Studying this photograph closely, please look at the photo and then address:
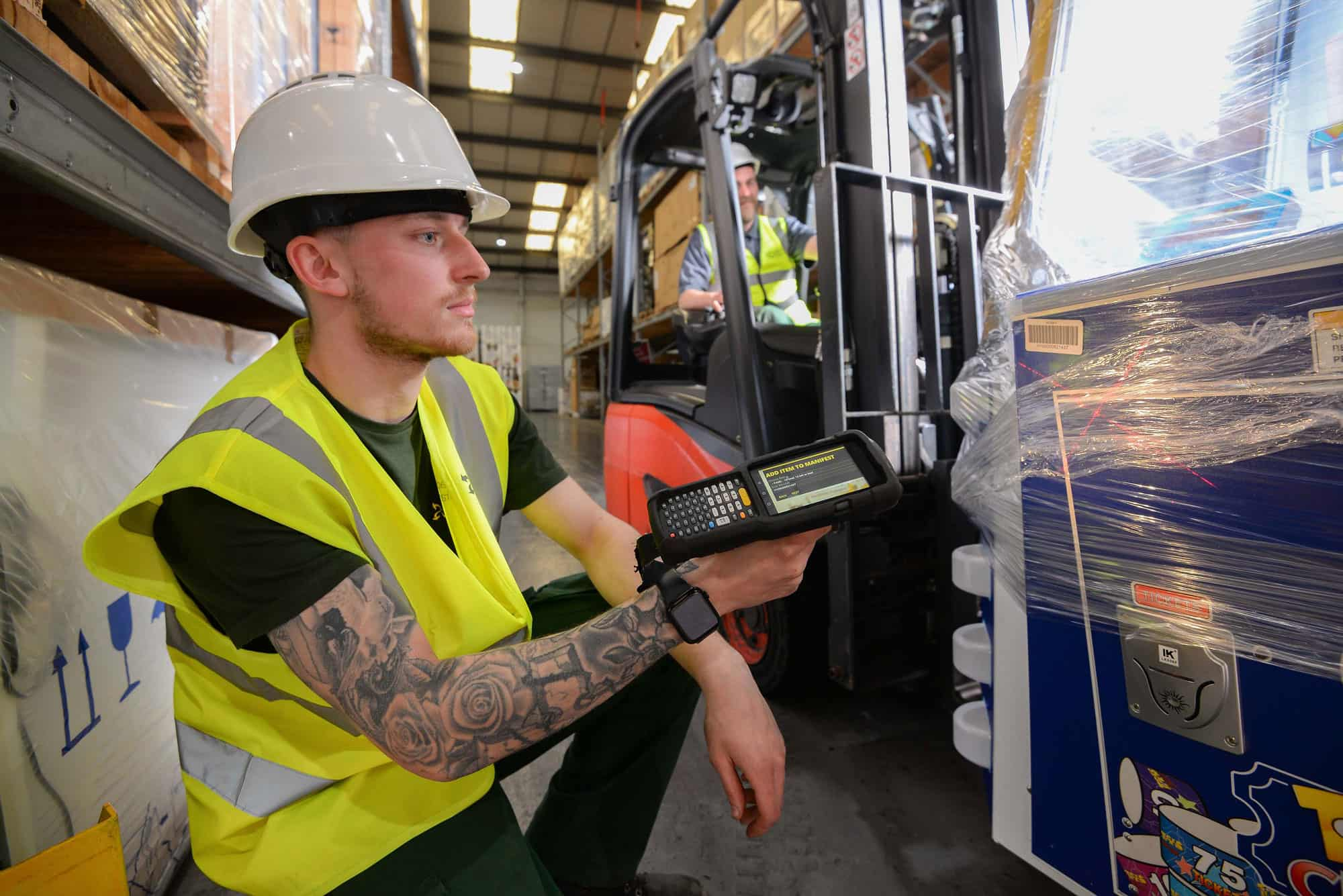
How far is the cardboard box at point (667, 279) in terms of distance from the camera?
6199 mm

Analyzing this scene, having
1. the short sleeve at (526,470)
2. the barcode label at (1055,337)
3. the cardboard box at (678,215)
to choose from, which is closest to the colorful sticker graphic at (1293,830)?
the barcode label at (1055,337)

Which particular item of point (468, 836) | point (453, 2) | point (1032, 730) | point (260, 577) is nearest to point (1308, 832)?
point (1032, 730)

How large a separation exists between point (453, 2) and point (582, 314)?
38.6ft

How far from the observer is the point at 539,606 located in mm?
1491

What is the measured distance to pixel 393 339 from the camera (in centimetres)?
116

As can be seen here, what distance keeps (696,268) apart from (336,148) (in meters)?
2.18

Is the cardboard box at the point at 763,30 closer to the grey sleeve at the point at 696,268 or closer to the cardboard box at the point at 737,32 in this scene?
the cardboard box at the point at 737,32

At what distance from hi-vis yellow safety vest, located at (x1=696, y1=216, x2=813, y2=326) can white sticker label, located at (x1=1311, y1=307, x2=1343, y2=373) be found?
2253 millimetres

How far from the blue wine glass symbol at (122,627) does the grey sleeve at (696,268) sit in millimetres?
2285

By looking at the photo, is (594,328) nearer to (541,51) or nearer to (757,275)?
(541,51)

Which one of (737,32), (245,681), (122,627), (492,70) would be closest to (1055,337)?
(245,681)

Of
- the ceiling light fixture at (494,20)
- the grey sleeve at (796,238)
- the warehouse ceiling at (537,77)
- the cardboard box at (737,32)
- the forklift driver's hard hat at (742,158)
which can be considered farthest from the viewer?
the warehouse ceiling at (537,77)

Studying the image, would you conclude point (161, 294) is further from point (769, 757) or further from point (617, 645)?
point (769, 757)

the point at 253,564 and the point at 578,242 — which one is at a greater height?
the point at 578,242
